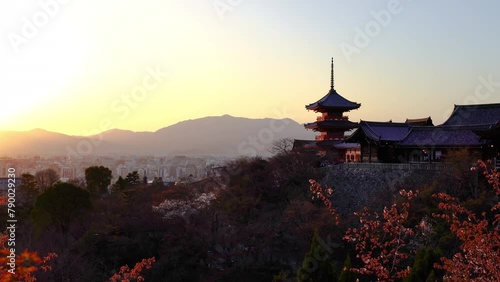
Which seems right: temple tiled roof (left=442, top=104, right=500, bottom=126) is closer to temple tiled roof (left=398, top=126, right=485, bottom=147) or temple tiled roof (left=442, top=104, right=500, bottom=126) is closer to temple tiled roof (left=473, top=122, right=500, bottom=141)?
temple tiled roof (left=398, top=126, right=485, bottom=147)

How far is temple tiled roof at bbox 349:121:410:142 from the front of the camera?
24.4 meters

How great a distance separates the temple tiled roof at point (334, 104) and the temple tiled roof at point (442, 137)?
8124 millimetres

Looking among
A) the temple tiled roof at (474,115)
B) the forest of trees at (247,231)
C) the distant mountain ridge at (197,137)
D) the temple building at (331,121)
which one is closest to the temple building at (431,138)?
the temple tiled roof at (474,115)

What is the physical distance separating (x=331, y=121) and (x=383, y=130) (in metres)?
6.92

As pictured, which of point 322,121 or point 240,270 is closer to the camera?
point 240,270

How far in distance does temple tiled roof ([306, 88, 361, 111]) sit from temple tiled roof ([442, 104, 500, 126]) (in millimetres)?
8177

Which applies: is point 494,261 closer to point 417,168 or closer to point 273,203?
point 417,168

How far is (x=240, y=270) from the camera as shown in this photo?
1848 centimetres

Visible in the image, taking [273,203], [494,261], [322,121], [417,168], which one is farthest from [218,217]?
[494,261]

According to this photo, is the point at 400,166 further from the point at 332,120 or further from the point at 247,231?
the point at 332,120

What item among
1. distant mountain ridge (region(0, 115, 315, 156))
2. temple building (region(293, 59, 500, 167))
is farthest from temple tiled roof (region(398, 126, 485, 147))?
distant mountain ridge (region(0, 115, 315, 156))

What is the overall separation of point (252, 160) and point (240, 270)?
10366mm

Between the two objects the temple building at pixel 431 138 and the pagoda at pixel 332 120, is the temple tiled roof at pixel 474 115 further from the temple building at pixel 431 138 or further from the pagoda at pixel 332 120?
the pagoda at pixel 332 120

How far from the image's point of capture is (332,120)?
32.0 metres
